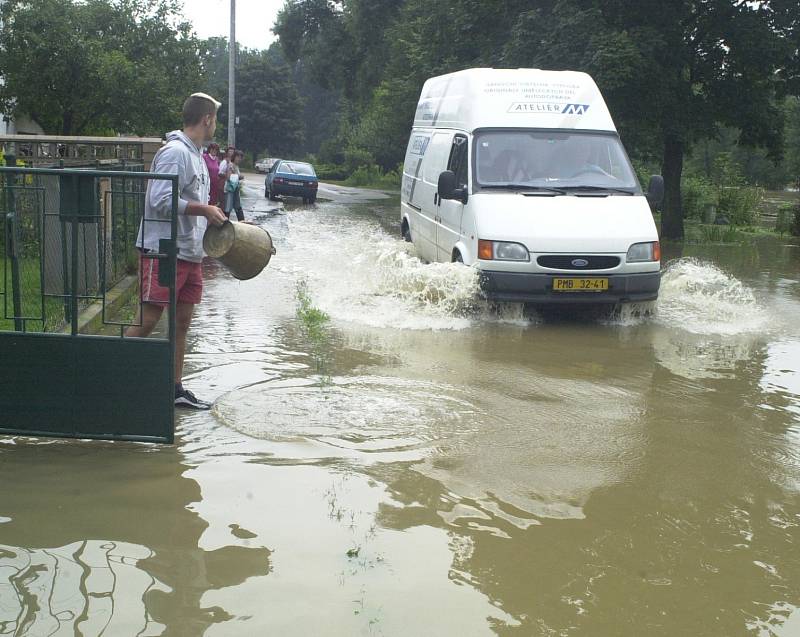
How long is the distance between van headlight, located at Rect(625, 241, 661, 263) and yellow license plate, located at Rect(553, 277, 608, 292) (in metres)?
0.38

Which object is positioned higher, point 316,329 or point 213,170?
point 213,170

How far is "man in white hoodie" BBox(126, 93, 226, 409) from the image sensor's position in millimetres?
5832

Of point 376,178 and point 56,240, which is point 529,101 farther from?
point 376,178

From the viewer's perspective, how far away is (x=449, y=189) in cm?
1113

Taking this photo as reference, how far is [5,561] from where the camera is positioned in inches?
165

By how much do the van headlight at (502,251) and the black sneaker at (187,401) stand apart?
4.45 metres

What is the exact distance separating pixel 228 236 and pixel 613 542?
303 cm

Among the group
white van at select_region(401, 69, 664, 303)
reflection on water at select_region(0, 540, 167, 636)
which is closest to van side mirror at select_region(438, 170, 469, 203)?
white van at select_region(401, 69, 664, 303)

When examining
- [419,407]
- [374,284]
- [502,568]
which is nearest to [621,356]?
[419,407]

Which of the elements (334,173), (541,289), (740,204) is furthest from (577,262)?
(334,173)

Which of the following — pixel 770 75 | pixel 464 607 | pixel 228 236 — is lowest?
pixel 464 607

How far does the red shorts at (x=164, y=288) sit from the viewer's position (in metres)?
5.90

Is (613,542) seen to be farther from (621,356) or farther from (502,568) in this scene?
(621,356)

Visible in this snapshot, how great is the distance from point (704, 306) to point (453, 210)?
10.5 feet
